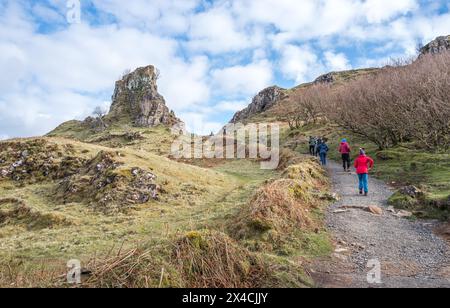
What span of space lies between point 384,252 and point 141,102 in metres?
99.9

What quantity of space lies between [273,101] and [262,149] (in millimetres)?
104208

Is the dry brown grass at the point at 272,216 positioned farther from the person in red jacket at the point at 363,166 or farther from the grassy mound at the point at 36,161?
the grassy mound at the point at 36,161

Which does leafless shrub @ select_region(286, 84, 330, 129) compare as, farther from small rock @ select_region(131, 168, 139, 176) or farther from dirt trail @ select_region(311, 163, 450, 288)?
dirt trail @ select_region(311, 163, 450, 288)

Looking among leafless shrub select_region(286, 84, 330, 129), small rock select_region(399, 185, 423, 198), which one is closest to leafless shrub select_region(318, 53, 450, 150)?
small rock select_region(399, 185, 423, 198)

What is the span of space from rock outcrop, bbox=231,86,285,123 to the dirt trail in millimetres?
141002

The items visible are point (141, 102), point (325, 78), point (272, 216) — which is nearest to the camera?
point (272, 216)

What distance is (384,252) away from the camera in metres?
10.9

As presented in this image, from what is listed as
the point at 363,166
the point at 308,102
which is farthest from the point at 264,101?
the point at 363,166

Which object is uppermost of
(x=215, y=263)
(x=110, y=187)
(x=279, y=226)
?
(x=110, y=187)

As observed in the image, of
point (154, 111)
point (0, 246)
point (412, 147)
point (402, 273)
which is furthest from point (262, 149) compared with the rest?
point (154, 111)

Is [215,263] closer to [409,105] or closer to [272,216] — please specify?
[272,216]

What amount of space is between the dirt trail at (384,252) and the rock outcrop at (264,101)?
14100cm

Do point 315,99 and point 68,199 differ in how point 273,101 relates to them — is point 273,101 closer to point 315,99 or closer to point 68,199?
point 315,99

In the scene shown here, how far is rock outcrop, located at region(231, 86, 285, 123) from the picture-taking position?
156 m
